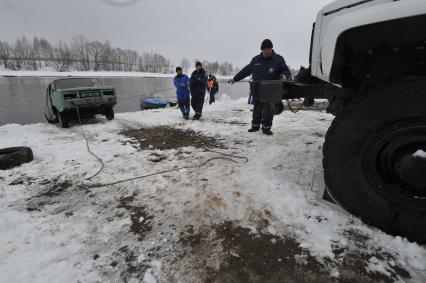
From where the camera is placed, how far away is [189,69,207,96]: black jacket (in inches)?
313

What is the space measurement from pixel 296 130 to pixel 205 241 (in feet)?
14.1

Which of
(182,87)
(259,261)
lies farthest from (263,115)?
(259,261)

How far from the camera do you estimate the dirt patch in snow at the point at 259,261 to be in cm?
164

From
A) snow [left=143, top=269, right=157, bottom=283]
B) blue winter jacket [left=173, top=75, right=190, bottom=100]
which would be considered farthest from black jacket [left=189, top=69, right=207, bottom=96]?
snow [left=143, top=269, right=157, bottom=283]

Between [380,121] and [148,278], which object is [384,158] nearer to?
[380,121]

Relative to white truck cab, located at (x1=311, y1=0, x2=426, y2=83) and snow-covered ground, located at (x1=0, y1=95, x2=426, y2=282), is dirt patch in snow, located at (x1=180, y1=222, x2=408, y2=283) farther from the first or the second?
white truck cab, located at (x1=311, y1=0, x2=426, y2=83)

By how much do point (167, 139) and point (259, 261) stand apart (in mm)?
3843

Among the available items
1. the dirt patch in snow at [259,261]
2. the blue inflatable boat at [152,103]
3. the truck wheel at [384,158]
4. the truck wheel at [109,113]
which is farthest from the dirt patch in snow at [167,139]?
the blue inflatable boat at [152,103]

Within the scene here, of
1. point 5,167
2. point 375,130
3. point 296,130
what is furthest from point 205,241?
point 296,130

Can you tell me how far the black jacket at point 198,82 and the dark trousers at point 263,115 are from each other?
2.80m

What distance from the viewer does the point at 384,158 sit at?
1.86 metres

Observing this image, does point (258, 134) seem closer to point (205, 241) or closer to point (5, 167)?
point (205, 241)

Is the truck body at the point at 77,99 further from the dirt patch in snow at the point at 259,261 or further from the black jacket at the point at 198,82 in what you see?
the dirt patch in snow at the point at 259,261

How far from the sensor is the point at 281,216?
229 centimetres
